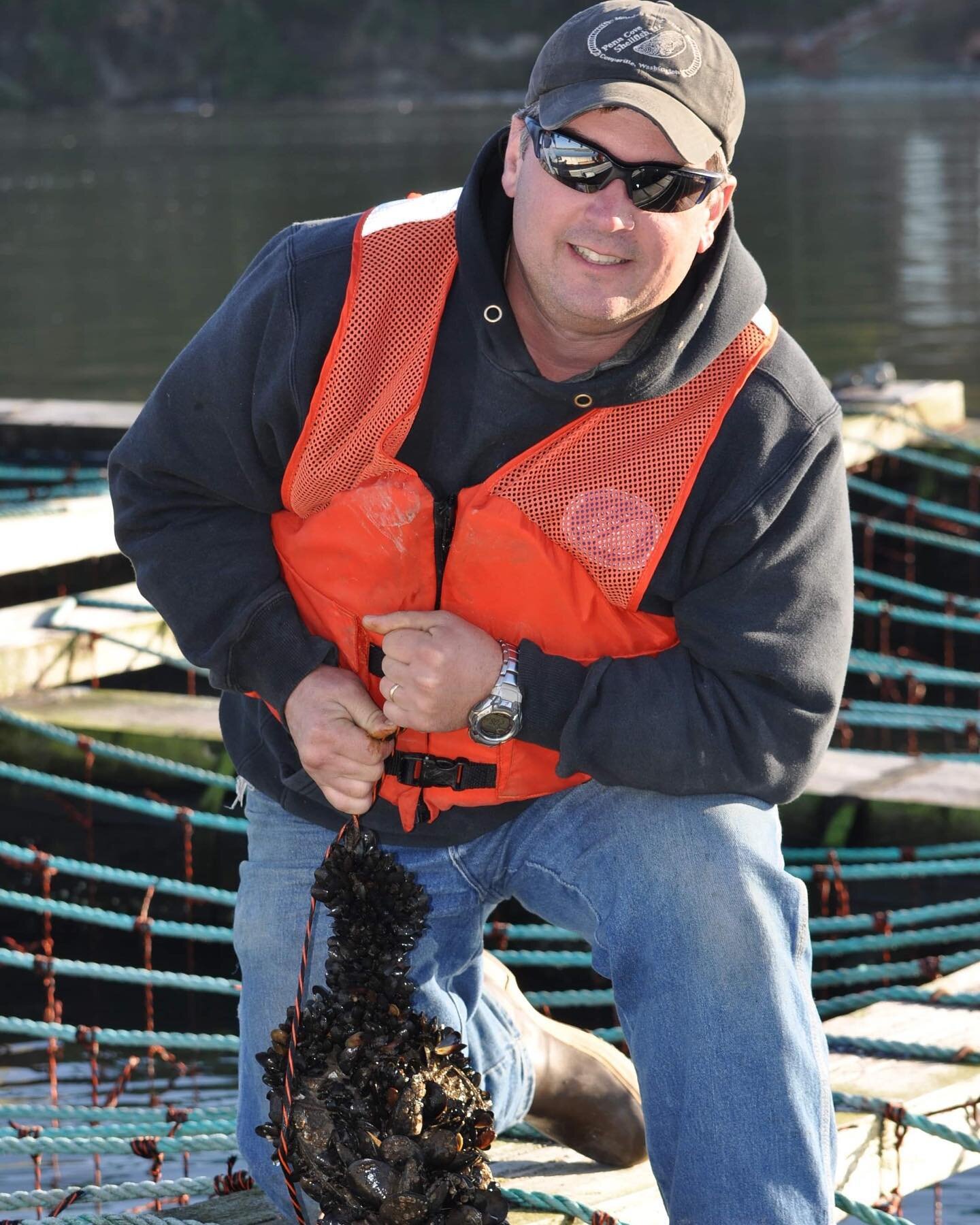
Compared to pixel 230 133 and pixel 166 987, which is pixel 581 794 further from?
pixel 230 133

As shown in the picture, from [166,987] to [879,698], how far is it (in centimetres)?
293

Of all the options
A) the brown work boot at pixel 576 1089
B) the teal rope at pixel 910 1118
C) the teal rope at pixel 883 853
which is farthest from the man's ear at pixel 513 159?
the teal rope at pixel 883 853

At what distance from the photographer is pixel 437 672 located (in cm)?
245

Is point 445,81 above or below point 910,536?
above

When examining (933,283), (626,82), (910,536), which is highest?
(933,283)

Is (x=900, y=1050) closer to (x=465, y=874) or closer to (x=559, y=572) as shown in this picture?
(x=465, y=874)

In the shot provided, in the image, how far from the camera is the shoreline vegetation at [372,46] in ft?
246

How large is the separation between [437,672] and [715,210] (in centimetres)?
70

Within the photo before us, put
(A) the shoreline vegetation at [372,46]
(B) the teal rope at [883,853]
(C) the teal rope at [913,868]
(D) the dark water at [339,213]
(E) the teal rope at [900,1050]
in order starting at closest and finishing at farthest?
(E) the teal rope at [900,1050]
(C) the teal rope at [913,868]
(B) the teal rope at [883,853]
(D) the dark water at [339,213]
(A) the shoreline vegetation at [372,46]

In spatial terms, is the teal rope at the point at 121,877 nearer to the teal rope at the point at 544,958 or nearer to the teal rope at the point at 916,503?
the teal rope at the point at 544,958

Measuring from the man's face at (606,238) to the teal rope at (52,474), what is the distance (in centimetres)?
497

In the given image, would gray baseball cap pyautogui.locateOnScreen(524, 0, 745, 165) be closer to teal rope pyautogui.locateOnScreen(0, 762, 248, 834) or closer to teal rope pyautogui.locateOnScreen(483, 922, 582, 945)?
teal rope pyautogui.locateOnScreen(483, 922, 582, 945)

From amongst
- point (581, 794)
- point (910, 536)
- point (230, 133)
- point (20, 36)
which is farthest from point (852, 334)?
point (20, 36)

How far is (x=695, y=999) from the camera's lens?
231cm
